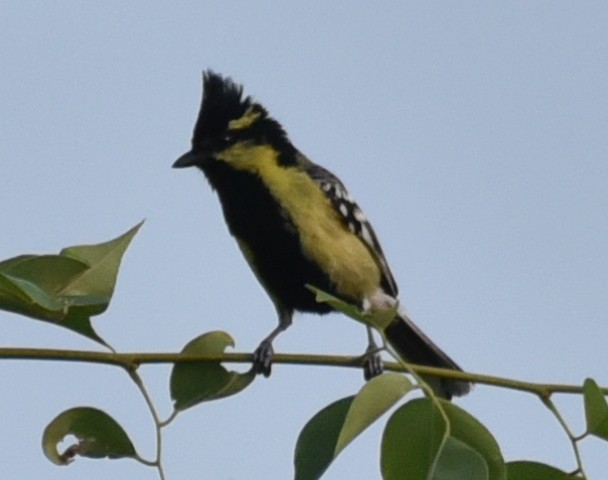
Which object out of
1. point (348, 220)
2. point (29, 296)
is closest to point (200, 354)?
point (29, 296)

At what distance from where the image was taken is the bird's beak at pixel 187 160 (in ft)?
16.9

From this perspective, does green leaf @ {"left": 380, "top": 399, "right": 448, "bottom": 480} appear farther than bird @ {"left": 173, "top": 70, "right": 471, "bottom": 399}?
No

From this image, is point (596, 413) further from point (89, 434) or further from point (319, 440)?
point (89, 434)

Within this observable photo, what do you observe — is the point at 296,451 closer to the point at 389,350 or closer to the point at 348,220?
the point at 389,350

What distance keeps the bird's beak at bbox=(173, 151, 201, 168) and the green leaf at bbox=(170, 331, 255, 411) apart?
301cm

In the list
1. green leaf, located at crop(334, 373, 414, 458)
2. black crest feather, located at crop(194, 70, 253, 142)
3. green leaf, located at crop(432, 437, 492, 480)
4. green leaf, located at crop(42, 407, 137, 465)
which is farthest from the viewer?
black crest feather, located at crop(194, 70, 253, 142)

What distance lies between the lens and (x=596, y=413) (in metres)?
2.00

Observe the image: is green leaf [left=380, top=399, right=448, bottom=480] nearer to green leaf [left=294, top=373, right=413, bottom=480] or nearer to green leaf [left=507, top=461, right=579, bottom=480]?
green leaf [left=294, top=373, right=413, bottom=480]

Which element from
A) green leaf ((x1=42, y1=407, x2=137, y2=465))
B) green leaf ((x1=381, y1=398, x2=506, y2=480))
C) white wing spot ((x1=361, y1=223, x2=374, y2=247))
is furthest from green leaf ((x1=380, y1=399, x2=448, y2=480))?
white wing spot ((x1=361, y1=223, x2=374, y2=247))

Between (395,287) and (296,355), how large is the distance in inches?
144

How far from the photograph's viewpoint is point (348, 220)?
5.43 m

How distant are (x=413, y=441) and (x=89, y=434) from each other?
1.91 feet

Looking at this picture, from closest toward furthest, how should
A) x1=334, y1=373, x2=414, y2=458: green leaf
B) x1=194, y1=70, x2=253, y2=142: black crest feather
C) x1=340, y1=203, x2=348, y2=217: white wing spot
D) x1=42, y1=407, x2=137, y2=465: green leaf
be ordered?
x1=334, y1=373, x2=414, y2=458: green leaf < x1=42, y1=407, x2=137, y2=465: green leaf < x1=194, y1=70, x2=253, y2=142: black crest feather < x1=340, y1=203, x2=348, y2=217: white wing spot

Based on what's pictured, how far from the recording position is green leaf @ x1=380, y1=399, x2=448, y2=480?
5.97ft
